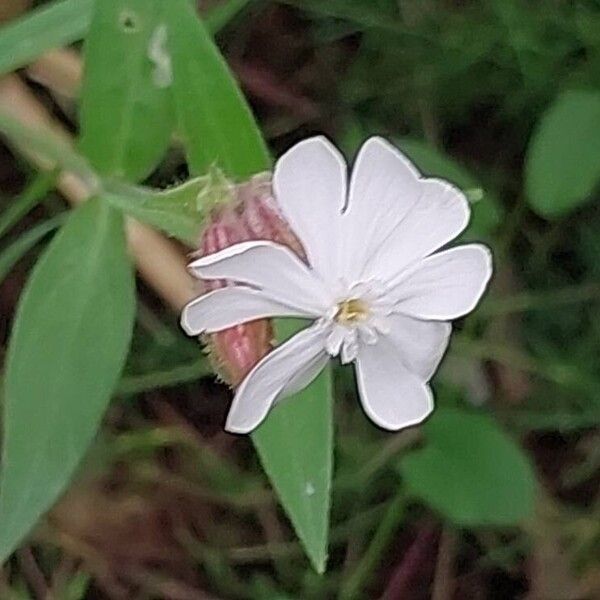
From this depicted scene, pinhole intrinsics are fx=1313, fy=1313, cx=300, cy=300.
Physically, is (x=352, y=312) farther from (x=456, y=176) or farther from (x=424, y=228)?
(x=456, y=176)

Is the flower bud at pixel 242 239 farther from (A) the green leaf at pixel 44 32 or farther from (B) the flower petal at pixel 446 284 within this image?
(A) the green leaf at pixel 44 32

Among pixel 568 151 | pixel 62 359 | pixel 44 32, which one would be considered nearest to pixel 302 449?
pixel 62 359

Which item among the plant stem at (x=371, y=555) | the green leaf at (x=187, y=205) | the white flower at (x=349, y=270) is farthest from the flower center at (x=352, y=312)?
the plant stem at (x=371, y=555)

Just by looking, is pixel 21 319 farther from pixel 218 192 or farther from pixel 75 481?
pixel 75 481

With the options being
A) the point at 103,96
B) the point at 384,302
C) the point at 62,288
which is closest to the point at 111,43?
the point at 103,96

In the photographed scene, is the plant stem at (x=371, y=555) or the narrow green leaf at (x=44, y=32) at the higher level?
the narrow green leaf at (x=44, y=32)

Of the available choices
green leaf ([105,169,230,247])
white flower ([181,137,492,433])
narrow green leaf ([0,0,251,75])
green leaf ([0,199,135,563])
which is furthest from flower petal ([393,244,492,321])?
narrow green leaf ([0,0,251,75])
